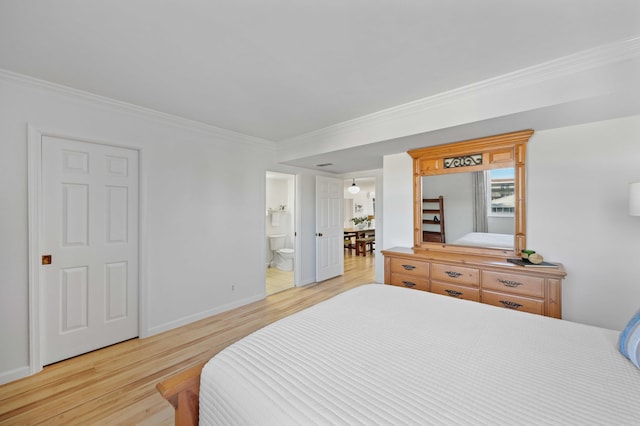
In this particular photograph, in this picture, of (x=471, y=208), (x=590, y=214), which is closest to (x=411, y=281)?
(x=471, y=208)

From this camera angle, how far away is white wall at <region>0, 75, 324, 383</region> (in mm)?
2076

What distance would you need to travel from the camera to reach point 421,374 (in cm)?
99

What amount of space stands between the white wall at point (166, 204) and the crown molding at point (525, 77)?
1855 mm

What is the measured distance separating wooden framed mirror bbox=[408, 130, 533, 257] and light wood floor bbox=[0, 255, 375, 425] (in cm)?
233

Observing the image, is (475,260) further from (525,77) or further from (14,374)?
(14,374)

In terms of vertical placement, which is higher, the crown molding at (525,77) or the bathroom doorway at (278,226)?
the crown molding at (525,77)

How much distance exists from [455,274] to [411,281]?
476 millimetres

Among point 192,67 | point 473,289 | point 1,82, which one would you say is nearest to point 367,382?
point 473,289

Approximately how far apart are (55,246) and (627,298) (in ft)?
16.2

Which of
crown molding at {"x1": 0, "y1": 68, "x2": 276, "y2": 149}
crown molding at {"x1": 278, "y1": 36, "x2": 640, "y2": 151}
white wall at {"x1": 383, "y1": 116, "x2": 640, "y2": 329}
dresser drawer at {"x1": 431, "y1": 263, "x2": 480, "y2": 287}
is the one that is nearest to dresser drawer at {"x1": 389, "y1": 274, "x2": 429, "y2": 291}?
dresser drawer at {"x1": 431, "y1": 263, "x2": 480, "y2": 287}

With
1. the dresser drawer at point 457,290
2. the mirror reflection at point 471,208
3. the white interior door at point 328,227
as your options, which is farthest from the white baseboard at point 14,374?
the mirror reflection at point 471,208

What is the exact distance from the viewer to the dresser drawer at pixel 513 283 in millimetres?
2201

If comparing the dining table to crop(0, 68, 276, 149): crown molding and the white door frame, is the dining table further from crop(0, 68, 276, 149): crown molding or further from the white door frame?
the white door frame

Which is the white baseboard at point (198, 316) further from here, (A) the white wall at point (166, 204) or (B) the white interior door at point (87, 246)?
(B) the white interior door at point (87, 246)
